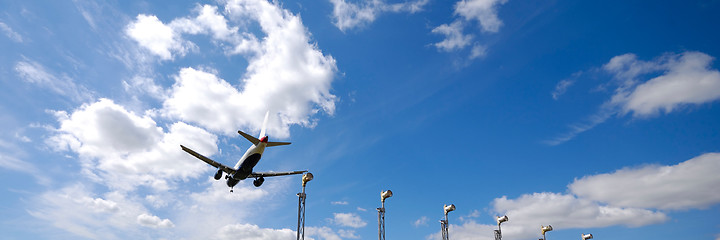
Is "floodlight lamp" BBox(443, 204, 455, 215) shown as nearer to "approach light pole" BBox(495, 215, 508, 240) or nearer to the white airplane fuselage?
"approach light pole" BBox(495, 215, 508, 240)

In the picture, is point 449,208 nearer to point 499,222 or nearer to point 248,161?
point 499,222

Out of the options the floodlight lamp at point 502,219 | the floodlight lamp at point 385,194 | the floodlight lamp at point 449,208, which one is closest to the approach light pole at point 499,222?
the floodlight lamp at point 502,219

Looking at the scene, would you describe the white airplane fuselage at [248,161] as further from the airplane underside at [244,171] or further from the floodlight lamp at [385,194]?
the floodlight lamp at [385,194]

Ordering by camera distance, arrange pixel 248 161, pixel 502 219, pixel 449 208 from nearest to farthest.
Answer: pixel 248 161
pixel 449 208
pixel 502 219

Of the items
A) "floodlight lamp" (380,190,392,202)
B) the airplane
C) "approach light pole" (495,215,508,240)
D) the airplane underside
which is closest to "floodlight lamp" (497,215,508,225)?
"approach light pole" (495,215,508,240)

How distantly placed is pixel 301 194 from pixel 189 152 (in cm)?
1088

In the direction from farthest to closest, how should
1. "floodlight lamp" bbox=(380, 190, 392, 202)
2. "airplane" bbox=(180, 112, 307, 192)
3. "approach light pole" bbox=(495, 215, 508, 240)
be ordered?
"approach light pole" bbox=(495, 215, 508, 240)
"floodlight lamp" bbox=(380, 190, 392, 202)
"airplane" bbox=(180, 112, 307, 192)

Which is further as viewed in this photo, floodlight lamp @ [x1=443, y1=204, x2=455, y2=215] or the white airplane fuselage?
floodlight lamp @ [x1=443, y1=204, x2=455, y2=215]

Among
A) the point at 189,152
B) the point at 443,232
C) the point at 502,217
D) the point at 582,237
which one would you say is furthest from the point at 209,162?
the point at 582,237

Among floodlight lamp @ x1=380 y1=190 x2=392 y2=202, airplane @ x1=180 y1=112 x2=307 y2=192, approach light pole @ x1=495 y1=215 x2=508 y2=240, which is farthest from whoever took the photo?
approach light pole @ x1=495 y1=215 x2=508 y2=240

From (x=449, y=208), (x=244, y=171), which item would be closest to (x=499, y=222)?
(x=449, y=208)

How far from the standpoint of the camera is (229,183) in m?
39.5

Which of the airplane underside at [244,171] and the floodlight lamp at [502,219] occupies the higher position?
the airplane underside at [244,171]

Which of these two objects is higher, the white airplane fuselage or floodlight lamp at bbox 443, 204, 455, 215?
the white airplane fuselage
